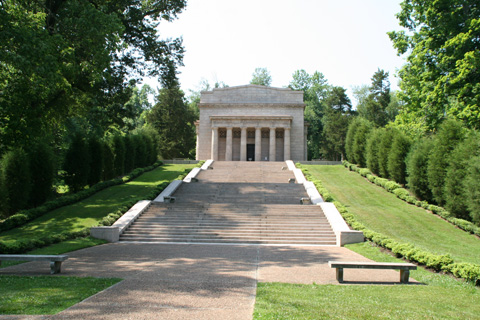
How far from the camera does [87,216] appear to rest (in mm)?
20219

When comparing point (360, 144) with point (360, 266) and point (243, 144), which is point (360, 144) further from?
point (360, 266)

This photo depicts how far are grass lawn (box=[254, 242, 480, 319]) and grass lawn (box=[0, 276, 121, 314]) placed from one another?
321 cm

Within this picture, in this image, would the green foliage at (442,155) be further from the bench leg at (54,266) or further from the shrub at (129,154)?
the shrub at (129,154)

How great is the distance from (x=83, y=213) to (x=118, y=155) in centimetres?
1348

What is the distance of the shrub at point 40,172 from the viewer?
22500 millimetres

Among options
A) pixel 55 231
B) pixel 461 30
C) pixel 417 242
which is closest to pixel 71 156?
pixel 55 231

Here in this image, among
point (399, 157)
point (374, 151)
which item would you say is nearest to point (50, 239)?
point (399, 157)

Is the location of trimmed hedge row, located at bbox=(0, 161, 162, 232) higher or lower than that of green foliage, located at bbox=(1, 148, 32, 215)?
lower

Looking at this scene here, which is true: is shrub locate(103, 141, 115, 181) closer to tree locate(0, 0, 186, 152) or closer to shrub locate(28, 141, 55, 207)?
tree locate(0, 0, 186, 152)

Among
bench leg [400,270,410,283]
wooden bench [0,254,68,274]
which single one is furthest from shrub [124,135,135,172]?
bench leg [400,270,410,283]

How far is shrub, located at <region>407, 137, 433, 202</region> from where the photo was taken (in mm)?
23062

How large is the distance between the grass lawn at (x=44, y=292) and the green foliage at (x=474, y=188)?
15.7 metres

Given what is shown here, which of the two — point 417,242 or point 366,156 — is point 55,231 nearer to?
point 417,242

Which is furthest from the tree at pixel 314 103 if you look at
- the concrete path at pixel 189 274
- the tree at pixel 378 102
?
the concrete path at pixel 189 274
